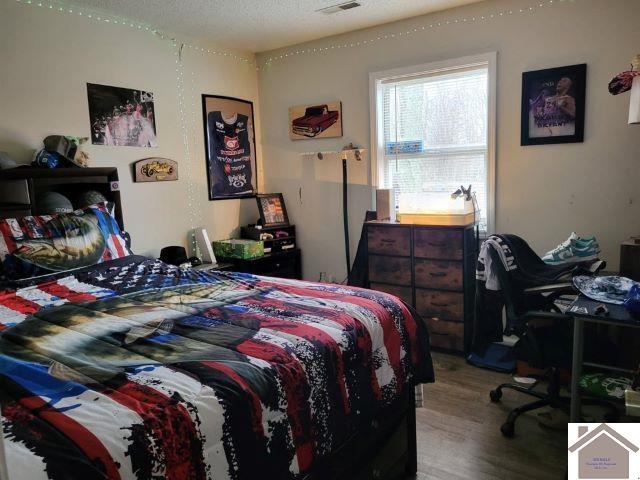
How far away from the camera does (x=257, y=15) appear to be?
11.4 feet

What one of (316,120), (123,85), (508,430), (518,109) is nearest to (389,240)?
(518,109)

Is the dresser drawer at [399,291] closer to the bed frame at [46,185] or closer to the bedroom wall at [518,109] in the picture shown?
the bedroom wall at [518,109]

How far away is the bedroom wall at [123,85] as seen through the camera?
2.89 m

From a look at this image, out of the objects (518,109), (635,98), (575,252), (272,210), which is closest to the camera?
(635,98)

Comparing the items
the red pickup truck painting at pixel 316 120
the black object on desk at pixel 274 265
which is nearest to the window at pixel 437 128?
the red pickup truck painting at pixel 316 120

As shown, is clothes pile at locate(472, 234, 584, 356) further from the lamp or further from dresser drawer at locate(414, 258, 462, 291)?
the lamp

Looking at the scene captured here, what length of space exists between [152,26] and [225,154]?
3.87ft

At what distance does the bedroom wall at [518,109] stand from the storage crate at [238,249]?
76 centimetres

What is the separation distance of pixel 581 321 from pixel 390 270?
1704 millimetres

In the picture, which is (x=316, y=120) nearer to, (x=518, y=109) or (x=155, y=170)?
(x=155, y=170)

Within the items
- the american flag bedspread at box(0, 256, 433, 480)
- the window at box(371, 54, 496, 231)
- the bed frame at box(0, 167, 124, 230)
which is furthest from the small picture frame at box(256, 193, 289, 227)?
the american flag bedspread at box(0, 256, 433, 480)

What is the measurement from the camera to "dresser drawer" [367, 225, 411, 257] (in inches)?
137

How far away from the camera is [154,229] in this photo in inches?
146

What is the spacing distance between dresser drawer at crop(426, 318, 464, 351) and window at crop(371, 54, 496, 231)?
79 cm
